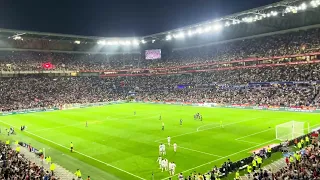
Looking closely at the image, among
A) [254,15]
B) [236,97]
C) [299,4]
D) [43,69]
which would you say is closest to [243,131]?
[236,97]

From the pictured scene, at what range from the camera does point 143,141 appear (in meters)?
32.9

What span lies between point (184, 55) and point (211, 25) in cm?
2448

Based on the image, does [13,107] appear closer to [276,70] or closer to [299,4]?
[276,70]

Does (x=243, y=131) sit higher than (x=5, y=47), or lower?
lower

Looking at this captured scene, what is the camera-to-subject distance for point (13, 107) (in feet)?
222

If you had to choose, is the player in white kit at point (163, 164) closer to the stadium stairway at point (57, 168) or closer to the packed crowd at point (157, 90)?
the stadium stairway at point (57, 168)

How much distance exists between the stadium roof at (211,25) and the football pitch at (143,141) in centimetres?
2449

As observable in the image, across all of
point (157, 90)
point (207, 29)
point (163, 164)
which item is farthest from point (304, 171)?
point (157, 90)

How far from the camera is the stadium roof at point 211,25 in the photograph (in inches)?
2338

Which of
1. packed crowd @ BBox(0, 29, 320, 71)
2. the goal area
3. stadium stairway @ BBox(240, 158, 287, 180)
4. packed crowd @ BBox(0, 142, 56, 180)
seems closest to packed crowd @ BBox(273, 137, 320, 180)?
stadium stairway @ BBox(240, 158, 287, 180)

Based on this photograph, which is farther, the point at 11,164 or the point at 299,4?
the point at 299,4

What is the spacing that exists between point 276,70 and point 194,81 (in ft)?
84.1

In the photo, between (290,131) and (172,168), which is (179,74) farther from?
(172,168)

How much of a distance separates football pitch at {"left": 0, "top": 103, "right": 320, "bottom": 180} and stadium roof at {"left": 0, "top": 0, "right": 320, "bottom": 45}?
24.5 m
